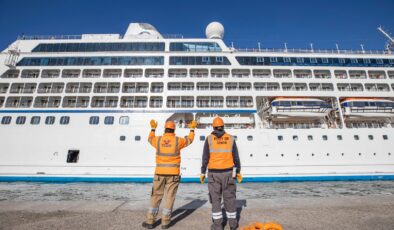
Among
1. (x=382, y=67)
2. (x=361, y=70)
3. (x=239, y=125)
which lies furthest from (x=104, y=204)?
(x=382, y=67)

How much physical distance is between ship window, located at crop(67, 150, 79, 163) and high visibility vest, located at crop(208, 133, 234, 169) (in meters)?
13.1

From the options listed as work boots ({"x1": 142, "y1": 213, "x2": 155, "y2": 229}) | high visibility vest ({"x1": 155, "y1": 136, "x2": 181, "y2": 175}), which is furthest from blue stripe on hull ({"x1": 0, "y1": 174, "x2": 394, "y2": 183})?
work boots ({"x1": 142, "y1": 213, "x2": 155, "y2": 229})

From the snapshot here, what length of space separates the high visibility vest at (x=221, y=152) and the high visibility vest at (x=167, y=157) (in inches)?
Answer: 24.8

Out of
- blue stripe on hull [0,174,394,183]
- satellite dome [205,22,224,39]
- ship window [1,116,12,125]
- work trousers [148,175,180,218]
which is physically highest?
satellite dome [205,22,224,39]

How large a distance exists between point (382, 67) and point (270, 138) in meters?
13.7

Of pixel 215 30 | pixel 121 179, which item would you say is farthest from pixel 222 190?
pixel 215 30

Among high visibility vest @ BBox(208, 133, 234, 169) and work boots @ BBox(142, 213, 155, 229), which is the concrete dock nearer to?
work boots @ BBox(142, 213, 155, 229)

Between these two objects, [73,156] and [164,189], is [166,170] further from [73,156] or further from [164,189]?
[73,156]

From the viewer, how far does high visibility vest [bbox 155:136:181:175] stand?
143 inches

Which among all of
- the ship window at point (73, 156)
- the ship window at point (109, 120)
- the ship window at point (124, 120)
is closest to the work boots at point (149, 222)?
the ship window at point (124, 120)

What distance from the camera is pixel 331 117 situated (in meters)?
17.1

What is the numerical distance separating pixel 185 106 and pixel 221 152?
40.0ft

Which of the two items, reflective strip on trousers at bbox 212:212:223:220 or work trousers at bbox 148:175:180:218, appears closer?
reflective strip on trousers at bbox 212:212:223:220

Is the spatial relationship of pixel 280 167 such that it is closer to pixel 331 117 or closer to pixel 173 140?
pixel 331 117
